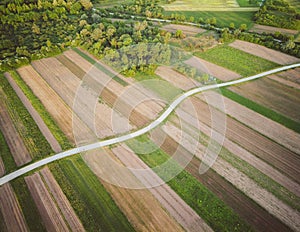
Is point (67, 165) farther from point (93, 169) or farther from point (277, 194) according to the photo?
point (277, 194)

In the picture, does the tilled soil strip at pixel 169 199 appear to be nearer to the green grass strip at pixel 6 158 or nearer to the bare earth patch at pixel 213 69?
the green grass strip at pixel 6 158

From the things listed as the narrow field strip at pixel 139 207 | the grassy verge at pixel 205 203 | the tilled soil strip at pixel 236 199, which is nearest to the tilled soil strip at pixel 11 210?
the narrow field strip at pixel 139 207

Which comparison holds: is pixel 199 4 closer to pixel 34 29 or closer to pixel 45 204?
pixel 34 29

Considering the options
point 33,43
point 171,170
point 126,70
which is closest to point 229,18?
point 126,70

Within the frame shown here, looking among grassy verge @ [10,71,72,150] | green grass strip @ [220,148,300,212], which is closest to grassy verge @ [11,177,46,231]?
grassy verge @ [10,71,72,150]

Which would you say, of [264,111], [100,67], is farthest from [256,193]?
[100,67]

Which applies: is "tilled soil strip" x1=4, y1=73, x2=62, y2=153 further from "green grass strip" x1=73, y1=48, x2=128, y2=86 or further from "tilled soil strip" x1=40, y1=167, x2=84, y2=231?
"green grass strip" x1=73, y1=48, x2=128, y2=86
